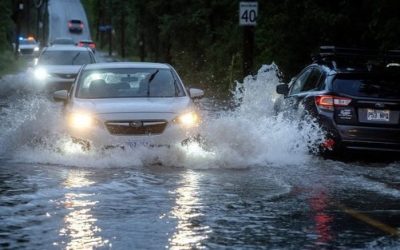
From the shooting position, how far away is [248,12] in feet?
66.3

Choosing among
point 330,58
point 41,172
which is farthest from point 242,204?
point 330,58

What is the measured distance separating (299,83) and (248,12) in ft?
20.8

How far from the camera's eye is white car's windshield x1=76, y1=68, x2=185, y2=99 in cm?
1256

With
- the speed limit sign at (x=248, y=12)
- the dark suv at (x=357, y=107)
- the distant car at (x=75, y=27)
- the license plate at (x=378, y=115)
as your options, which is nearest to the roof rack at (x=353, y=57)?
the dark suv at (x=357, y=107)

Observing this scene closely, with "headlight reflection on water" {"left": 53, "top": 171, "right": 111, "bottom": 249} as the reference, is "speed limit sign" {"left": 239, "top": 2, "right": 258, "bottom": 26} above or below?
above

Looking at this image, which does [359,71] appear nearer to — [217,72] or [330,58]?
[330,58]

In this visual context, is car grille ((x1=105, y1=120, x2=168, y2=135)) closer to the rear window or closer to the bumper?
the bumper

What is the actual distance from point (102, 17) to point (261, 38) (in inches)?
3463

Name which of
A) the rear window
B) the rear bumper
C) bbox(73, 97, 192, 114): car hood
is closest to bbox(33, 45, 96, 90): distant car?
bbox(73, 97, 192, 114): car hood

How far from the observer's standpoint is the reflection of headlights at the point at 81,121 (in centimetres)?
1134

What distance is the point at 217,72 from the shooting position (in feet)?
112

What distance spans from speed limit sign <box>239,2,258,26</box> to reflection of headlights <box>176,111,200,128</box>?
28.9 feet

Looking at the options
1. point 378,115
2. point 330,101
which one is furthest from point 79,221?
point 378,115

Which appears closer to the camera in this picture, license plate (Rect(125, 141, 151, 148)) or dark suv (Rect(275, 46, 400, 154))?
license plate (Rect(125, 141, 151, 148))
